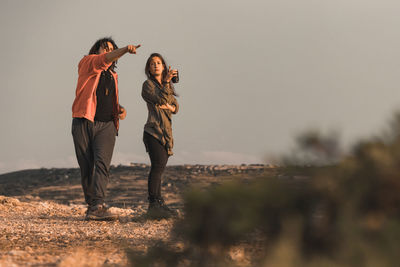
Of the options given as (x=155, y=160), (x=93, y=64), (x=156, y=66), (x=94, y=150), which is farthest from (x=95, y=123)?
(x=156, y=66)

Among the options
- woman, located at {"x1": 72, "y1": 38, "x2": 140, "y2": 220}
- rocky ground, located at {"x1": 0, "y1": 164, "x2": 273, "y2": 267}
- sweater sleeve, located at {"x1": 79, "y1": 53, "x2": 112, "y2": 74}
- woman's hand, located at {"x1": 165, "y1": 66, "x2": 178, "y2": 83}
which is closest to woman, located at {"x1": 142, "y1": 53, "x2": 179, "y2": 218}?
woman's hand, located at {"x1": 165, "y1": 66, "x2": 178, "y2": 83}

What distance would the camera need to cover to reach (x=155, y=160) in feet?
21.5

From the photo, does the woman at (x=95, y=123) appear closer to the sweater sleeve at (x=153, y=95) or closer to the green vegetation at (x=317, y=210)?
the sweater sleeve at (x=153, y=95)

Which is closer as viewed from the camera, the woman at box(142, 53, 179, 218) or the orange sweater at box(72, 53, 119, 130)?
the orange sweater at box(72, 53, 119, 130)

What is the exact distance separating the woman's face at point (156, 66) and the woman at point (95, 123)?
0.63 metres

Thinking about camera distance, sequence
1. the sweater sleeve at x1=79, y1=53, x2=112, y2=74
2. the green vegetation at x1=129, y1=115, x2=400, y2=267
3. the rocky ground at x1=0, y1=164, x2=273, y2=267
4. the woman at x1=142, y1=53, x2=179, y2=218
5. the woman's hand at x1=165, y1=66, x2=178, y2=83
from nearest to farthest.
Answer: the green vegetation at x1=129, y1=115, x2=400, y2=267
the rocky ground at x1=0, y1=164, x2=273, y2=267
the sweater sleeve at x1=79, y1=53, x2=112, y2=74
the woman at x1=142, y1=53, x2=179, y2=218
the woman's hand at x1=165, y1=66, x2=178, y2=83

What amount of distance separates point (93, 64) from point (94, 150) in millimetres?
1298

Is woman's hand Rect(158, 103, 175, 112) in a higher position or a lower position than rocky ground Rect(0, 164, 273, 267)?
higher

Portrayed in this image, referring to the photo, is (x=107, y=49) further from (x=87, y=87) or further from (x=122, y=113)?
(x=122, y=113)

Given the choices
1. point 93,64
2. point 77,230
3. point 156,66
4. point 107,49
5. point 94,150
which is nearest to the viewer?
point 77,230

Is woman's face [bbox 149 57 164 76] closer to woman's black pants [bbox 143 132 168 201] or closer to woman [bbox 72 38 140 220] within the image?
woman [bbox 72 38 140 220]

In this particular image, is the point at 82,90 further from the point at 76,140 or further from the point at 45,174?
the point at 45,174

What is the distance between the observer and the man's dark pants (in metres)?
6.57

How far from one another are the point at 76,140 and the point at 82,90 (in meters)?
0.77
